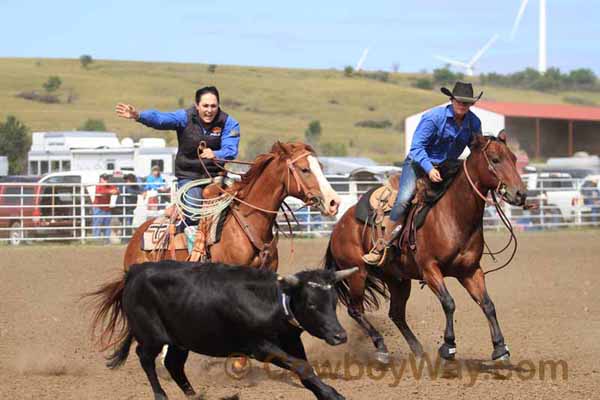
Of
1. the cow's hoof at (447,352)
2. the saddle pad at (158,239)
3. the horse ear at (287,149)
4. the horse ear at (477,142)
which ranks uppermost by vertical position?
the horse ear at (477,142)

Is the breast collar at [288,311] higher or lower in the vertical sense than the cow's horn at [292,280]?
lower

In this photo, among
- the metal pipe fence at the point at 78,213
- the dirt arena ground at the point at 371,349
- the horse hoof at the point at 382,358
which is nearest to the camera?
the dirt arena ground at the point at 371,349

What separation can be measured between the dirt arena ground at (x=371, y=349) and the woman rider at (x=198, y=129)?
1.60 m

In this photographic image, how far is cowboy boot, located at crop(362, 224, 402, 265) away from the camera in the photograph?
8.23m

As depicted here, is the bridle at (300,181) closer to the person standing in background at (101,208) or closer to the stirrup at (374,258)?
the stirrup at (374,258)

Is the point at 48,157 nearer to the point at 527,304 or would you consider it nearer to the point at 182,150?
the point at 527,304

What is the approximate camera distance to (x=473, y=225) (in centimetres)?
779

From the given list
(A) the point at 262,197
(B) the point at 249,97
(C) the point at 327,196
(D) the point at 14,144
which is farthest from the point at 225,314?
(B) the point at 249,97

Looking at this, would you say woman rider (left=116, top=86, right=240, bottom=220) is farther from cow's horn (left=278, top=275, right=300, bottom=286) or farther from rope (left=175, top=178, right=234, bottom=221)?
cow's horn (left=278, top=275, right=300, bottom=286)

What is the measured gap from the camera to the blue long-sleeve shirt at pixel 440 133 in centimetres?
796

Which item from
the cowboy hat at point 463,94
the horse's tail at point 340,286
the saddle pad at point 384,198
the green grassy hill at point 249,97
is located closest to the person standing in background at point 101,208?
the horse's tail at point 340,286

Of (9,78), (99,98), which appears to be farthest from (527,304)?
(9,78)

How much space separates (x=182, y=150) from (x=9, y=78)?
71485 millimetres
